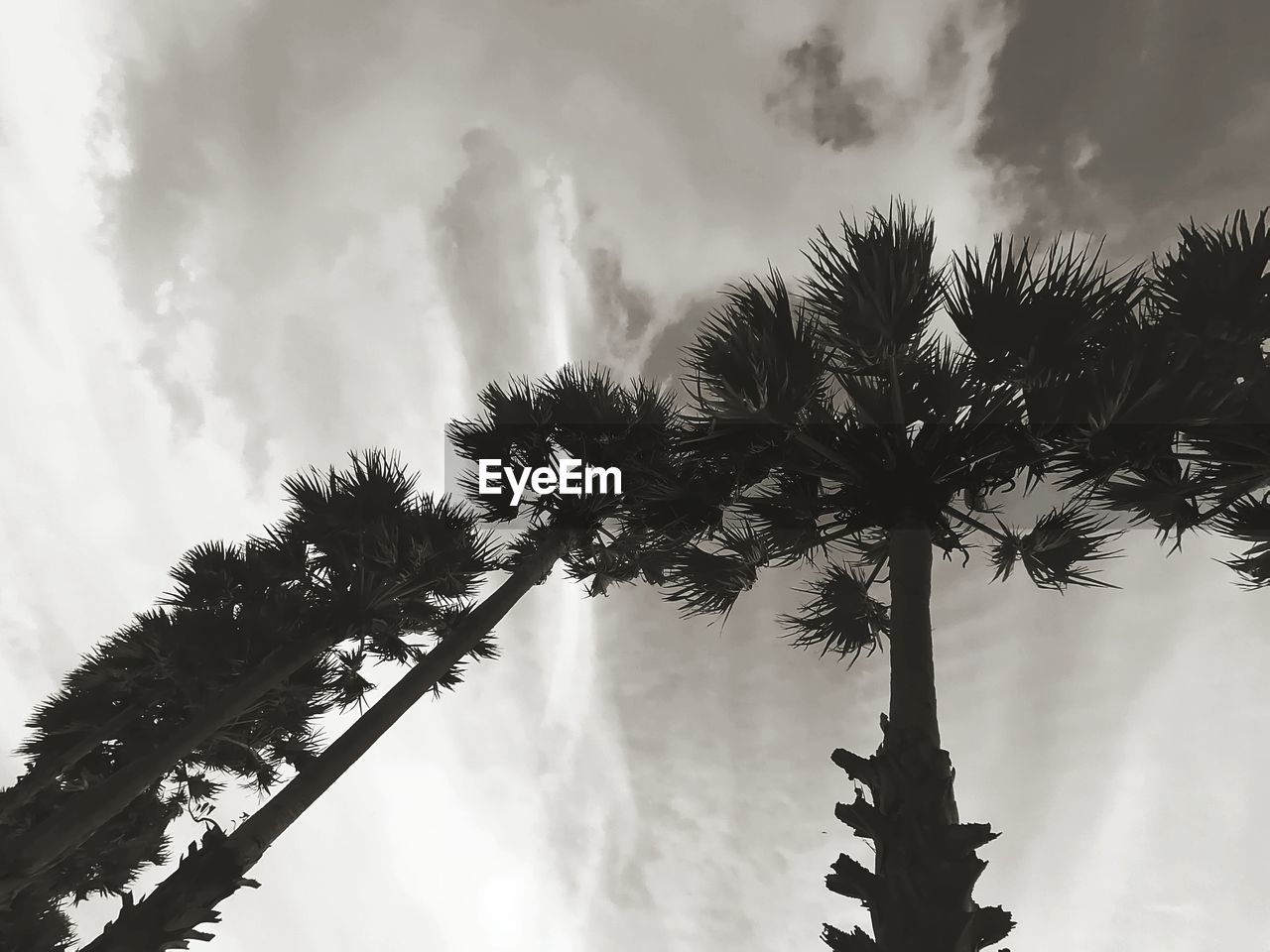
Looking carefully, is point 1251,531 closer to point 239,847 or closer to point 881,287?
point 881,287

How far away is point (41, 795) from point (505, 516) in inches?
356

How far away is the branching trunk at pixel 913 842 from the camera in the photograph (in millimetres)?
2887

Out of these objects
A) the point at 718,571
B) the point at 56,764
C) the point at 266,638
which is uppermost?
the point at 718,571

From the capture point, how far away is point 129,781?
6.85 m

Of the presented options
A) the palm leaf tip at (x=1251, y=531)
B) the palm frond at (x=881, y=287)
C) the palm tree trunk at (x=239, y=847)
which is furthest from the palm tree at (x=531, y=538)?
the palm leaf tip at (x=1251, y=531)

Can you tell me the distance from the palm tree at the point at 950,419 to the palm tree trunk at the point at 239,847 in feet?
14.7

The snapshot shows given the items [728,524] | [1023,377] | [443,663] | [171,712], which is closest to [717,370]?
[728,524]

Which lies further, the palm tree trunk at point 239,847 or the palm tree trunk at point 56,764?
the palm tree trunk at point 56,764

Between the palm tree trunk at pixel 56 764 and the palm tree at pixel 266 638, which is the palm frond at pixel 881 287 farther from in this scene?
the palm tree trunk at pixel 56 764

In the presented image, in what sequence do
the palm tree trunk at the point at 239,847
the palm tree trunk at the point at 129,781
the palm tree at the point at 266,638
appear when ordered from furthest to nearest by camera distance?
the palm tree at the point at 266,638, the palm tree trunk at the point at 129,781, the palm tree trunk at the point at 239,847

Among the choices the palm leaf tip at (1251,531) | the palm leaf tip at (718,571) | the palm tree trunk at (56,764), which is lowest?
the palm tree trunk at (56,764)

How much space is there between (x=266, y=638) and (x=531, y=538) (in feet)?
13.9

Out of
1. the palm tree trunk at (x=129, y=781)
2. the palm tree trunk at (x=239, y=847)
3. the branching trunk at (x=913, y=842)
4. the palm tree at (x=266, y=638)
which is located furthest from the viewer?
the palm tree at (x=266, y=638)

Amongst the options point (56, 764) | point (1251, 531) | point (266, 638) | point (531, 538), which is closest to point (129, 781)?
point (266, 638)
